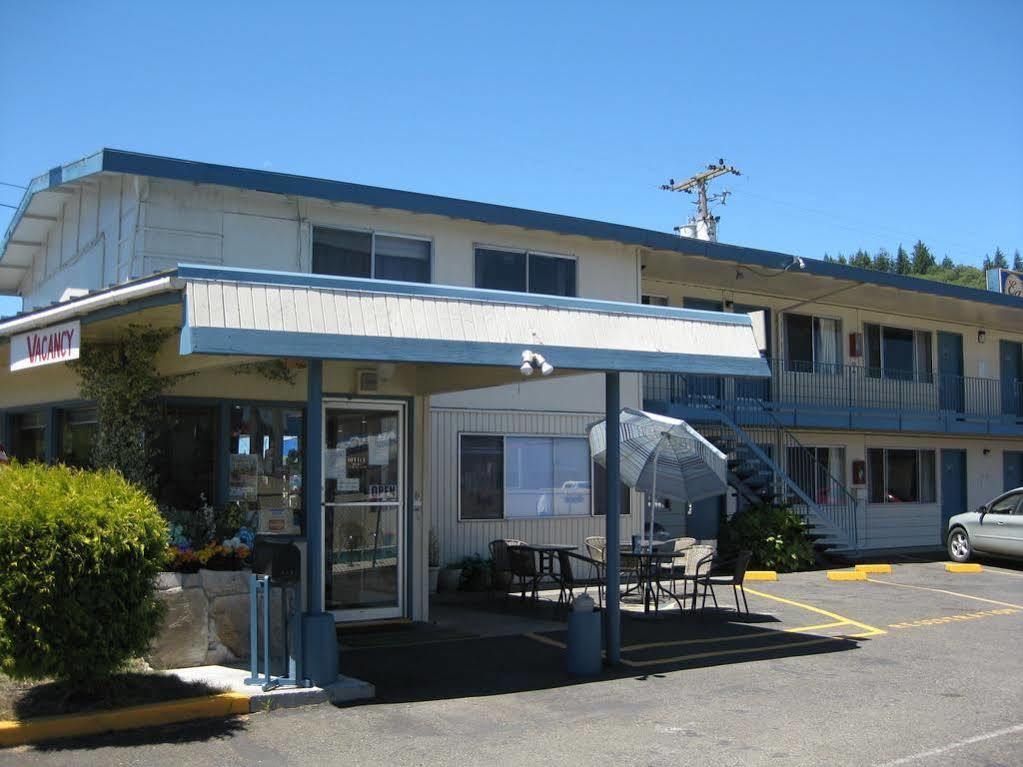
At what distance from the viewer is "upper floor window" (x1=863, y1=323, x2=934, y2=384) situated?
2378cm

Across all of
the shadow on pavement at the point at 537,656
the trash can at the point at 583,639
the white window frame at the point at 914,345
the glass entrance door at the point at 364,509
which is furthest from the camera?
the white window frame at the point at 914,345

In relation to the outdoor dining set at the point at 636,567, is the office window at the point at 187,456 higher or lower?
higher

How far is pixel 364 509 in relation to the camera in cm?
1162

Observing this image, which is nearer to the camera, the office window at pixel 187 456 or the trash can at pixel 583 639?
the trash can at pixel 583 639

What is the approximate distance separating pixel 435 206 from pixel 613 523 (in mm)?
6688

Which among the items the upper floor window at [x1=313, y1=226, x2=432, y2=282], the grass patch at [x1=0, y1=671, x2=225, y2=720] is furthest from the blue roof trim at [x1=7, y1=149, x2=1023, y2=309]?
the grass patch at [x1=0, y1=671, x2=225, y2=720]

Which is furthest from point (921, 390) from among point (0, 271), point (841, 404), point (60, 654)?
point (60, 654)

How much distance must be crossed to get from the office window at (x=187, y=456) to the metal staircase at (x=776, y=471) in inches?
409

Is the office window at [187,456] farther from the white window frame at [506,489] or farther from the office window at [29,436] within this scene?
the white window frame at [506,489]

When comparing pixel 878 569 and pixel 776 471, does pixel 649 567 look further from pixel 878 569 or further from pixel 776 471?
pixel 878 569

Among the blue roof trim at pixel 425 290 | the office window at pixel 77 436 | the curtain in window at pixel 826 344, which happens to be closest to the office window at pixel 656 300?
the curtain in window at pixel 826 344

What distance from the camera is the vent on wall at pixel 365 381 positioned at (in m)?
11.6

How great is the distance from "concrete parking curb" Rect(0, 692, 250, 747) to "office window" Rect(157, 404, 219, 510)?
10.4 feet

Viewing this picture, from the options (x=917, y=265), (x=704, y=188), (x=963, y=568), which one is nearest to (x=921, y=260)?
(x=917, y=265)
